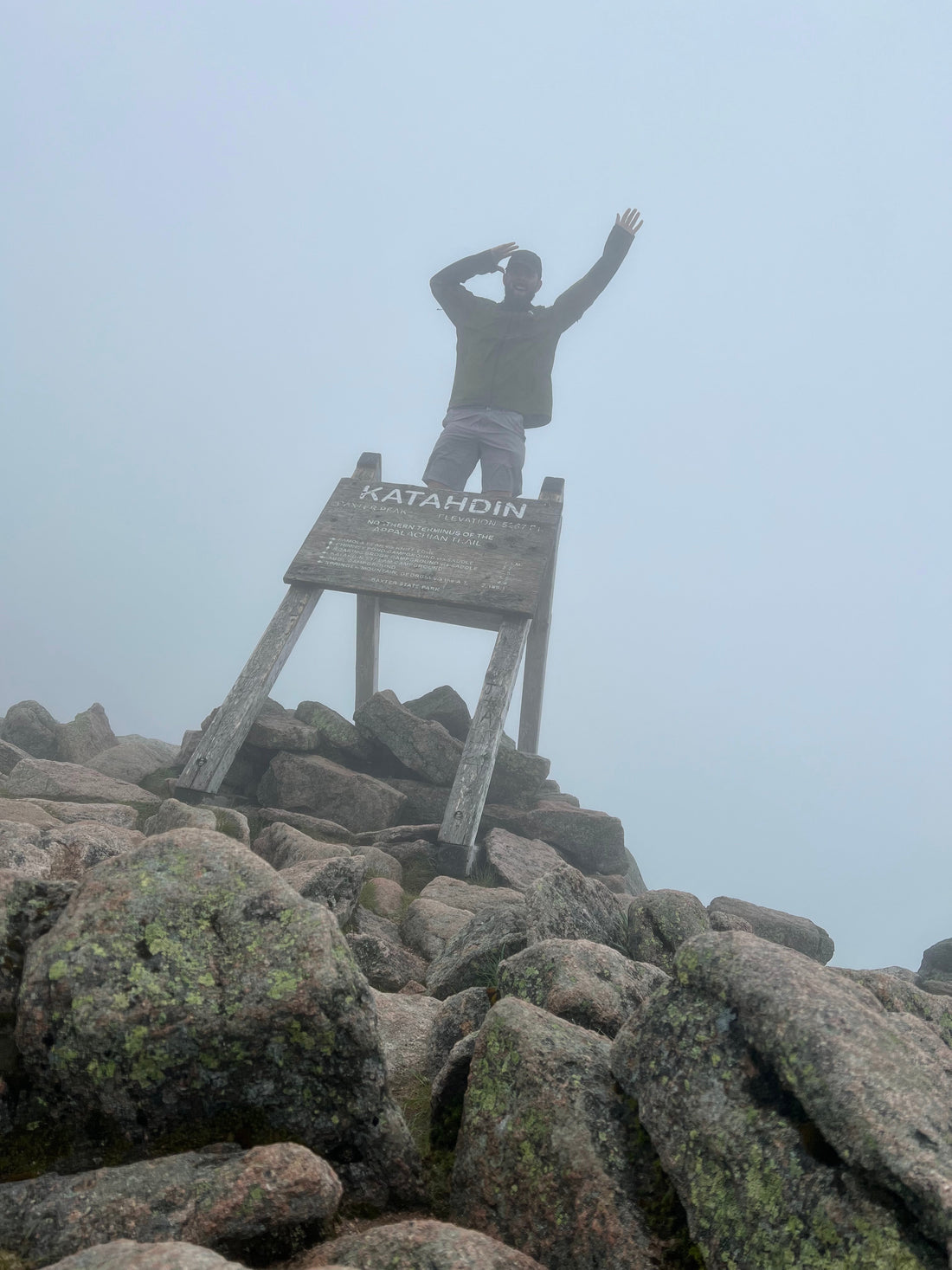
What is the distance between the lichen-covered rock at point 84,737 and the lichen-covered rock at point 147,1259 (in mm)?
12939

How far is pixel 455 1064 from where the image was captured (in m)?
3.88

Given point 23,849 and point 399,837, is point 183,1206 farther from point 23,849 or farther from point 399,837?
point 399,837

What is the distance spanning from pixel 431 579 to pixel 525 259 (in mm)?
6808

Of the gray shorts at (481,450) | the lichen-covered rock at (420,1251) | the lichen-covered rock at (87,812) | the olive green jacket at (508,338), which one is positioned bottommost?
the lichen-covered rock at (420,1251)

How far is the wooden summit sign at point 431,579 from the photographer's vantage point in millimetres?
11552

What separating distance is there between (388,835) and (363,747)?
10.1 ft

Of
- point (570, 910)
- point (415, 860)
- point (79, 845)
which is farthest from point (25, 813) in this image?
point (570, 910)

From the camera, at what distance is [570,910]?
6.21m

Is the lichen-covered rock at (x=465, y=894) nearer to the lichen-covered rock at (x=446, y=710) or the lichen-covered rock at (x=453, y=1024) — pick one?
the lichen-covered rock at (x=453, y=1024)

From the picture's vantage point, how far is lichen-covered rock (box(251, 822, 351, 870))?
27.5ft

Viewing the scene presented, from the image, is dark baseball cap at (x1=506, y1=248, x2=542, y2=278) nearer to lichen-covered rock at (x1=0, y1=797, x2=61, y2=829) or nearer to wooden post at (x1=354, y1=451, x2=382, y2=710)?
wooden post at (x1=354, y1=451, x2=382, y2=710)

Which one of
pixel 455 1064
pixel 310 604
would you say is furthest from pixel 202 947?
pixel 310 604

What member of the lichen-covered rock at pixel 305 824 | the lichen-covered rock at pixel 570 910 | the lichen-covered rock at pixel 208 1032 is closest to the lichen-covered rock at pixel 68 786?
the lichen-covered rock at pixel 305 824

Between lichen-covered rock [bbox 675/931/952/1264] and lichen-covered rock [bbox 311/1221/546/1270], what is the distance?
1100mm
